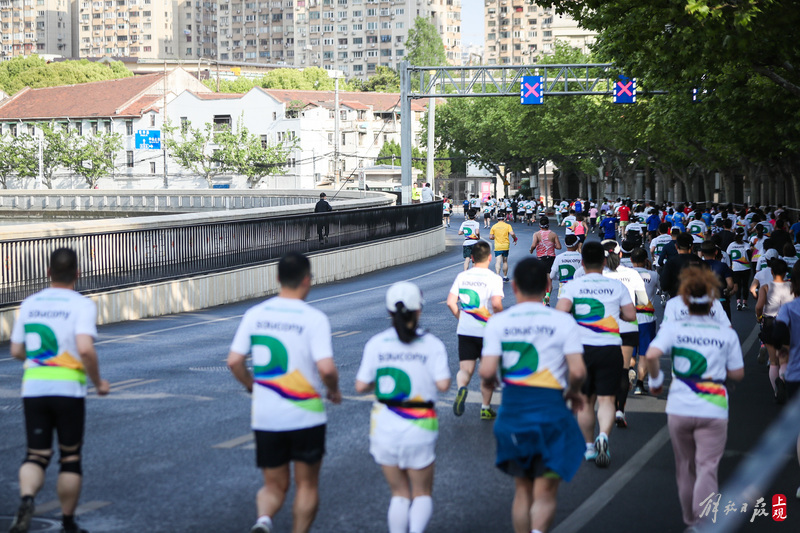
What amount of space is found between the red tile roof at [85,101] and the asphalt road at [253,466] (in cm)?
9186

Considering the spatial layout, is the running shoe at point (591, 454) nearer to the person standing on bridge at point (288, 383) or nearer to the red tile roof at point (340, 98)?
the person standing on bridge at point (288, 383)

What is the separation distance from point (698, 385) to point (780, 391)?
5379 mm

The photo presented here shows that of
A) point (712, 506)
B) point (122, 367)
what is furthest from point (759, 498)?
point (122, 367)

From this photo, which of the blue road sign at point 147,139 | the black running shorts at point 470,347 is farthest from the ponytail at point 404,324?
the blue road sign at point 147,139

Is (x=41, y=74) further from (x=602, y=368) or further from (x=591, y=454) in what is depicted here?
(x=602, y=368)

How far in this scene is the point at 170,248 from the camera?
22.4m

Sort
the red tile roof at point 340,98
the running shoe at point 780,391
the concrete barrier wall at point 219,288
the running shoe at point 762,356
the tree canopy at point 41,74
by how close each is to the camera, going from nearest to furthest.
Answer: the running shoe at point 780,391
the running shoe at point 762,356
the concrete barrier wall at point 219,288
the red tile roof at point 340,98
the tree canopy at point 41,74

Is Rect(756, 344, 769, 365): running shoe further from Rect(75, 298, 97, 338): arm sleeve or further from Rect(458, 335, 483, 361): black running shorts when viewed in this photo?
Rect(75, 298, 97, 338): arm sleeve

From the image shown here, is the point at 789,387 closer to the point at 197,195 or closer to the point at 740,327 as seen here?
the point at 740,327

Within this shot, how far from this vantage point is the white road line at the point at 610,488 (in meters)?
7.14

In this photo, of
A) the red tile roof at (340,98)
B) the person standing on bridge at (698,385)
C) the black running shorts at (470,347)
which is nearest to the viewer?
the person standing on bridge at (698,385)

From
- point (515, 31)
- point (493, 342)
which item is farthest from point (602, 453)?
point (515, 31)

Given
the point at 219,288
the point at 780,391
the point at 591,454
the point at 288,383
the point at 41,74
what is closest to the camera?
the point at 288,383

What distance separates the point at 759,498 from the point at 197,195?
58777mm
